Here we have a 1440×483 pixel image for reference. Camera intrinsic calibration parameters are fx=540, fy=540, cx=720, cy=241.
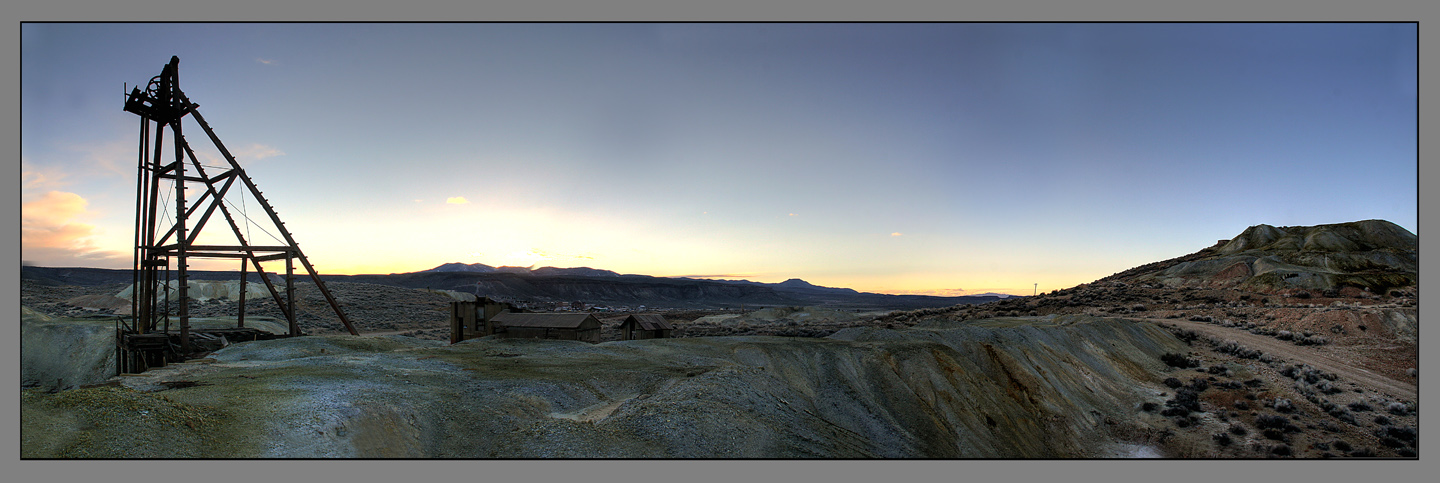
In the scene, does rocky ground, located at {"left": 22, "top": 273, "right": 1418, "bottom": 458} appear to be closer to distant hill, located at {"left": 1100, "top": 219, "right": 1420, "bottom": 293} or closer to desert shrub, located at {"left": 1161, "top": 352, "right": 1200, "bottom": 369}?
desert shrub, located at {"left": 1161, "top": 352, "right": 1200, "bottom": 369}

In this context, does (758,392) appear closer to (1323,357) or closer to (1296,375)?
(1296,375)

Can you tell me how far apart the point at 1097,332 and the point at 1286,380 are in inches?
313

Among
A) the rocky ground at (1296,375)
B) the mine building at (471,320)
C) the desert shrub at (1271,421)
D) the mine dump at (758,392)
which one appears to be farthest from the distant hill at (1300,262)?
the mine building at (471,320)

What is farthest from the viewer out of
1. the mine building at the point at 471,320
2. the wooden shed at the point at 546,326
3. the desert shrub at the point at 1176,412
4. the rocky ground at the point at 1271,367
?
the mine building at the point at 471,320

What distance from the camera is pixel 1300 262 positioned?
56125 mm

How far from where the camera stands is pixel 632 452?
36.6 feet

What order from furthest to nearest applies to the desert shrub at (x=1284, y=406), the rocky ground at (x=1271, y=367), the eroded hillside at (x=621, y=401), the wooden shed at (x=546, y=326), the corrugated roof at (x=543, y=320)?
the corrugated roof at (x=543, y=320)
the wooden shed at (x=546, y=326)
the desert shrub at (x=1284, y=406)
the rocky ground at (x=1271, y=367)
the eroded hillside at (x=621, y=401)

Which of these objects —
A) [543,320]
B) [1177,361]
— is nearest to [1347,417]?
[1177,361]

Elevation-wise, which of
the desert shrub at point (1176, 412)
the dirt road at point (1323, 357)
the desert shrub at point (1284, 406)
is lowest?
the desert shrub at point (1176, 412)

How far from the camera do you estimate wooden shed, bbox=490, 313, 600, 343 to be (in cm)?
3066

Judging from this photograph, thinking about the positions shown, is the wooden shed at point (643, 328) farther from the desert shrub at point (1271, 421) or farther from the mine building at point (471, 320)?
the desert shrub at point (1271, 421)

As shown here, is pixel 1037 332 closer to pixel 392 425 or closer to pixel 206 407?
pixel 392 425

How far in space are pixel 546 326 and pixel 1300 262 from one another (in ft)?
245

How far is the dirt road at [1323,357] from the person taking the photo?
23719mm
